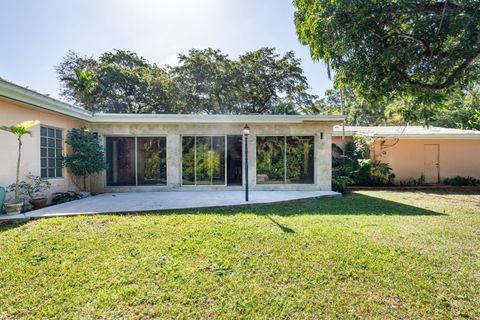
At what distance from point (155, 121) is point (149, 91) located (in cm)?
1549

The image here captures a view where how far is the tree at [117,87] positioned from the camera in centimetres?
2284

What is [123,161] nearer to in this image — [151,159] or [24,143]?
Result: [151,159]

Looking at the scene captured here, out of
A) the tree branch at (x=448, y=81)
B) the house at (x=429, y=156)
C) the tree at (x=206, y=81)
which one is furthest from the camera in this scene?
the tree at (x=206, y=81)

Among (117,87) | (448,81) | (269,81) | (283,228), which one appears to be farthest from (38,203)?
(269,81)

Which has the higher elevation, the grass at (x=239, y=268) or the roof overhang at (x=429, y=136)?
the roof overhang at (x=429, y=136)

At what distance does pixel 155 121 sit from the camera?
976cm

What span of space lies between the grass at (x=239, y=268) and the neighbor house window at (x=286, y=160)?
457 cm

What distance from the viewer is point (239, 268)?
3.54 meters

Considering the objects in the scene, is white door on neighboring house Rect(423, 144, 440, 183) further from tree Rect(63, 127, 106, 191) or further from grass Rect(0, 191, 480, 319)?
tree Rect(63, 127, 106, 191)

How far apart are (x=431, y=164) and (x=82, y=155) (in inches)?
701

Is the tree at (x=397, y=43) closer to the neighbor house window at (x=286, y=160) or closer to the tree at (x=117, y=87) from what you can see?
the neighbor house window at (x=286, y=160)

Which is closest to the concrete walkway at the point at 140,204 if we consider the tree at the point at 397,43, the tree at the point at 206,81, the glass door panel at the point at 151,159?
the glass door panel at the point at 151,159

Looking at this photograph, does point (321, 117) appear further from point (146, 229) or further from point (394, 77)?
point (146, 229)

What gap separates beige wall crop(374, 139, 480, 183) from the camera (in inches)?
531
